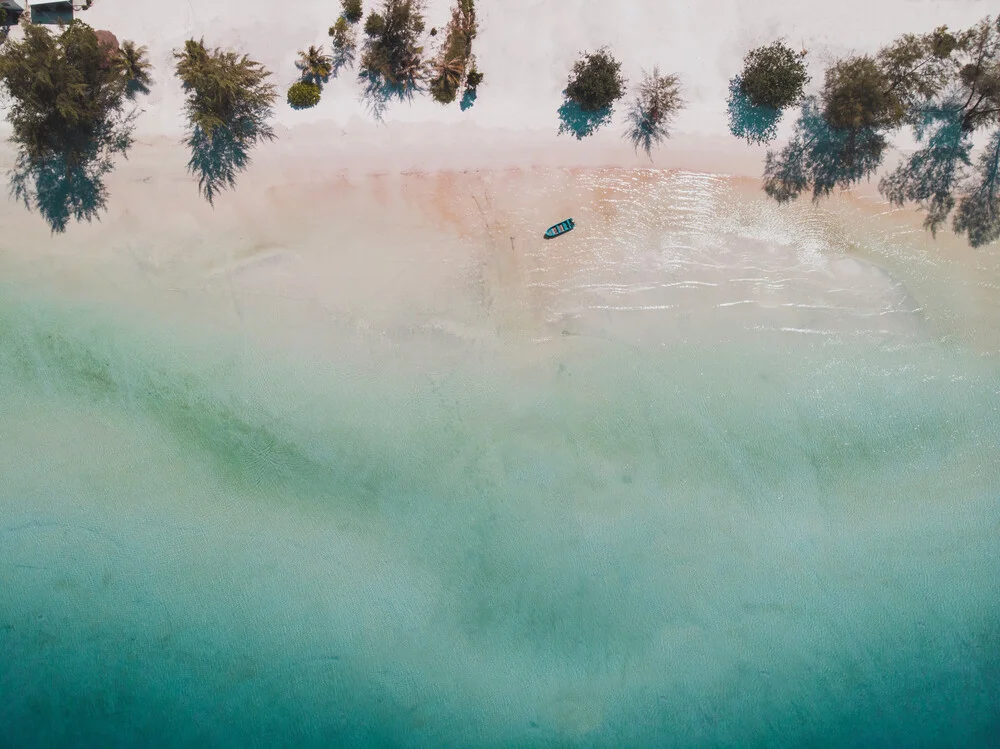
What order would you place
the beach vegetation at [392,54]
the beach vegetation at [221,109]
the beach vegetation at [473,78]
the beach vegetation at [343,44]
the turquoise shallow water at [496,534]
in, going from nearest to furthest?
1. the beach vegetation at [221,109]
2. the beach vegetation at [392,54]
3. the beach vegetation at [343,44]
4. the beach vegetation at [473,78]
5. the turquoise shallow water at [496,534]

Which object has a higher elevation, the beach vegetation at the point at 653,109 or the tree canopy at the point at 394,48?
the tree canopy at the point at 394,48

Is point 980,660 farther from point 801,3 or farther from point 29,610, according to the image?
point 29,610

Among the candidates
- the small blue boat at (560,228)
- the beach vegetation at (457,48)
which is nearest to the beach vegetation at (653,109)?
the small blue boat at (560,228)

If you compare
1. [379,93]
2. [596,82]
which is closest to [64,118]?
[379,93]

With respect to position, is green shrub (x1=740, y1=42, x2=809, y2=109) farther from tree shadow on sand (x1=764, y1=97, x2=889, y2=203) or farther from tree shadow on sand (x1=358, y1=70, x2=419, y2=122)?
tree shadow on sand (x1=358, y1=70, x2=419, y2=122)

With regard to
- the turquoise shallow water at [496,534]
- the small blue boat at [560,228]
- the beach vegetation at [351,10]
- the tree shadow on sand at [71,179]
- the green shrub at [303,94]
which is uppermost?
the beach vegetation at [351,10]

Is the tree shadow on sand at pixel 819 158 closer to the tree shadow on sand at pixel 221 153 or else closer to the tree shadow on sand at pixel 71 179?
the tree shadow on sand at pixel 221 153
